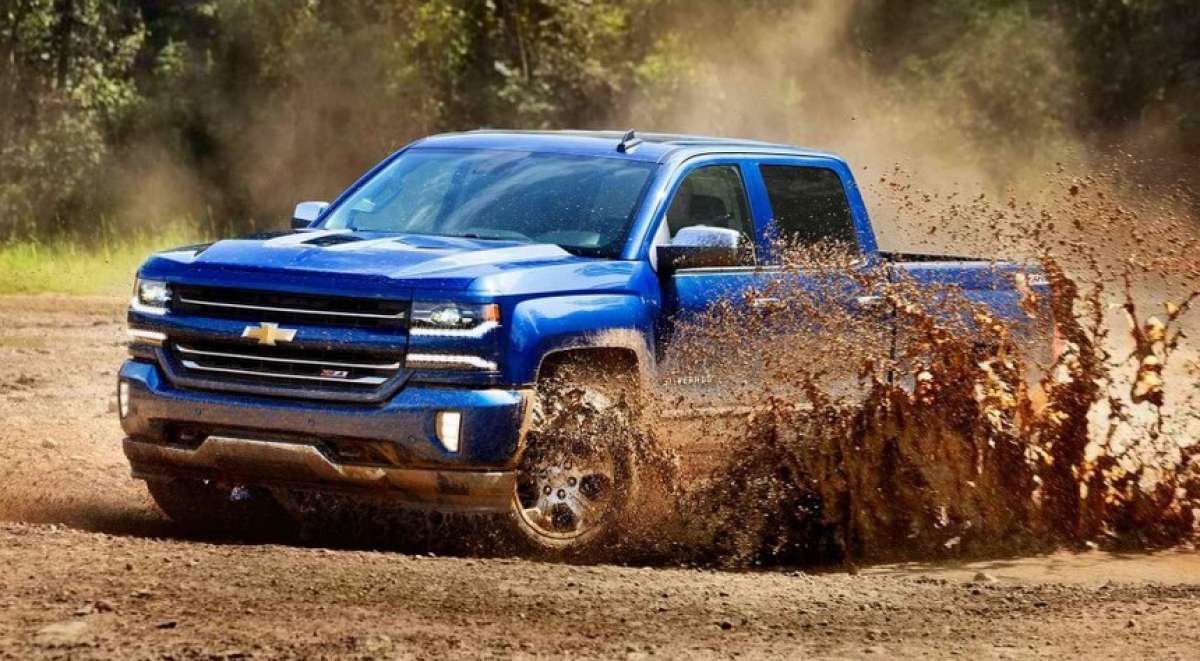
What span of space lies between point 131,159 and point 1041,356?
84.0 ft

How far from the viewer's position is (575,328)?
7.95 meters

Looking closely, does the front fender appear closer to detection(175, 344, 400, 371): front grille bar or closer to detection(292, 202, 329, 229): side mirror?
detection(175, 344, 400, 371): front grille bar

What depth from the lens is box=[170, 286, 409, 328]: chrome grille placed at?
7.62m

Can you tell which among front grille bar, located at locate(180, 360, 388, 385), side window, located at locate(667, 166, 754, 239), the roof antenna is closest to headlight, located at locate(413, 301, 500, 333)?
front grille bar, located at locate(180, 360, 388, 385)

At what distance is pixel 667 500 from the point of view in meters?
8.42

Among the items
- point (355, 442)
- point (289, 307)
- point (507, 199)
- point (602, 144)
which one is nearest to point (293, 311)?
point (289, 307)

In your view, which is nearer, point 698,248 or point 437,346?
point 437,346

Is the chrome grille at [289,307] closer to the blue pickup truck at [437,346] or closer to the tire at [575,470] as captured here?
the blue pickup truck at [437,346]

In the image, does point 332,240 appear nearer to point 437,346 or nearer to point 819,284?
point 437,346

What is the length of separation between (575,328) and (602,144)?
1.59 meters

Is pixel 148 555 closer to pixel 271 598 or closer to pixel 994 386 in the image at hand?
pixel 271 598

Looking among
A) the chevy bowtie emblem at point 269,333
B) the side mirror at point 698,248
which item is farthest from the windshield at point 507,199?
the chevy bowtie emblem at point 269,333

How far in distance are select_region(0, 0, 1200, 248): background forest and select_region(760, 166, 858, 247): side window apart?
67.0ft

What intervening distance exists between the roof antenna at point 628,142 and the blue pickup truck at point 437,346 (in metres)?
0.12
